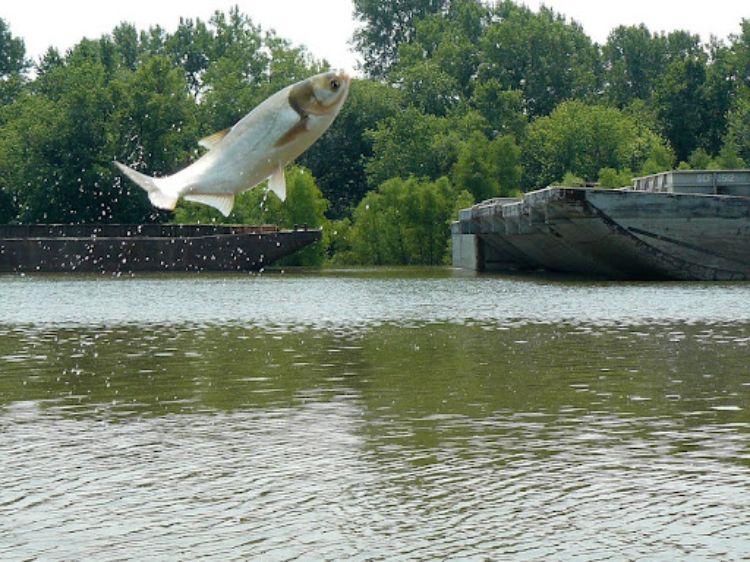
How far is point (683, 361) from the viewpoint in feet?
76.2

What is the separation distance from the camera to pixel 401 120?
122562 millimetres

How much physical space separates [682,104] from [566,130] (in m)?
11.9

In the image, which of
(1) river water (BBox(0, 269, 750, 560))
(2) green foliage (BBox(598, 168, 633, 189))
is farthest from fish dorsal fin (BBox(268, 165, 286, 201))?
(2) green foliage (BBox(598, 168, 633, 189))

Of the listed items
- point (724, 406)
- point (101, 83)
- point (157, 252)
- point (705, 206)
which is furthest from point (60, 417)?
point (101, 83)

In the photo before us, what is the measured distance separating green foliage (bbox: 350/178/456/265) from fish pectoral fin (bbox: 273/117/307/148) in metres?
92.3

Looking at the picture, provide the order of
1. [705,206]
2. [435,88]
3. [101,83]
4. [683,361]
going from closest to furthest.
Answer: [683,361], [705,206], [101,83], [435,88]

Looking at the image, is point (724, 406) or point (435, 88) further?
point (435, 88)

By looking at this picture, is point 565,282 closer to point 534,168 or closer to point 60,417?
point 60,417

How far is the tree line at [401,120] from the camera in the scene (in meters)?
104

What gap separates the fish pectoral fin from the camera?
28.3 feet

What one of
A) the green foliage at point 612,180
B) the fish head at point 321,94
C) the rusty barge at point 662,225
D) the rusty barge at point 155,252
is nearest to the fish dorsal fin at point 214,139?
the fish head at point 321,94

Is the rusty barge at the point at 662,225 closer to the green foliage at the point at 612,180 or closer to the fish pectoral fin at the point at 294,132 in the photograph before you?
the green foliage at the point at 612,180

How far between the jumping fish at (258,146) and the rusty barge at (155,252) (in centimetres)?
6874

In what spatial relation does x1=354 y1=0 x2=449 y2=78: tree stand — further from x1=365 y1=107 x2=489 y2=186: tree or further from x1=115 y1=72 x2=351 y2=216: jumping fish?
x1=115 y1=72 x2=351 y2=216: jumping fish
